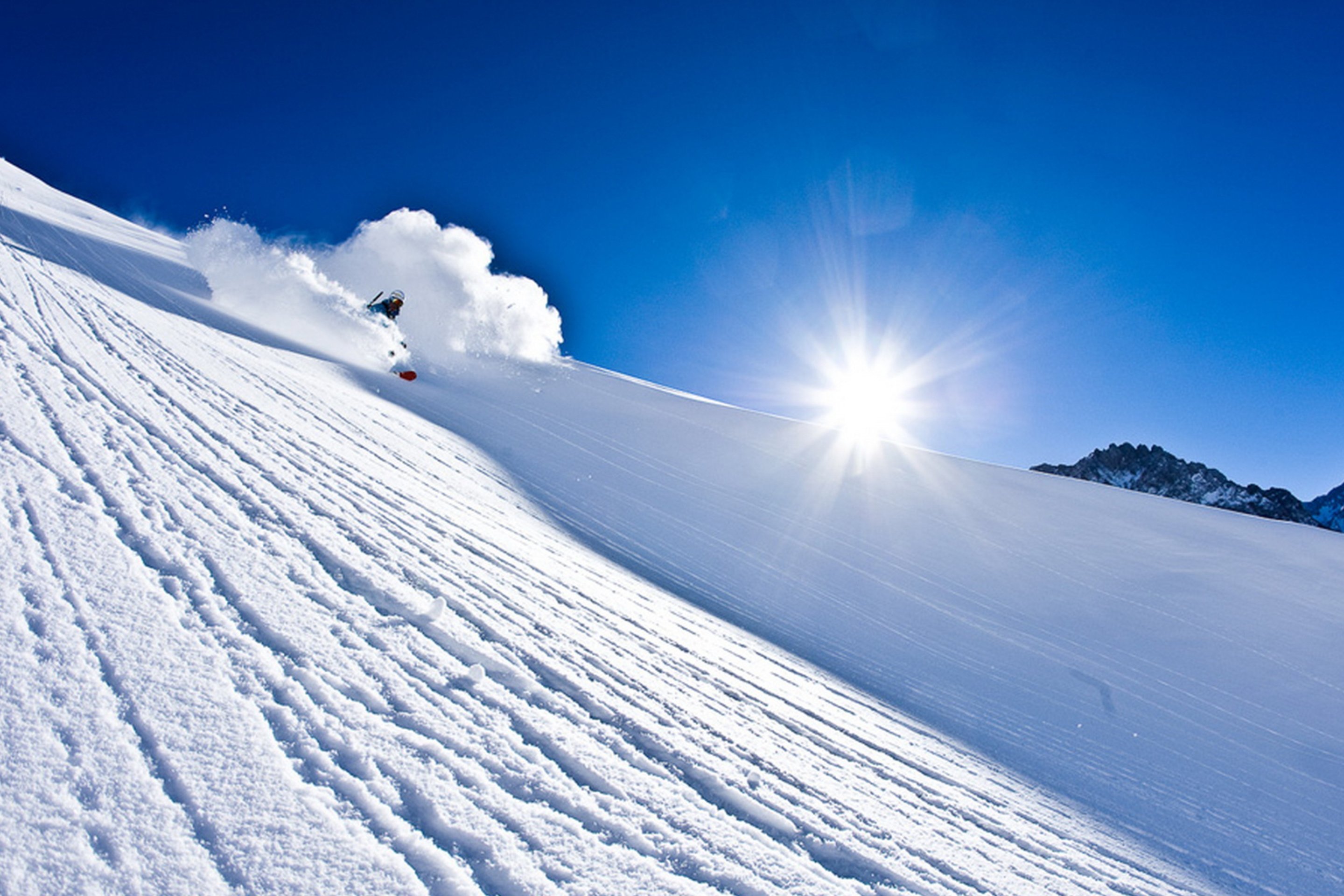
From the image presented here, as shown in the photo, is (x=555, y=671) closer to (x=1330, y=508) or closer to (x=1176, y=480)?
(x=1176, y=480)

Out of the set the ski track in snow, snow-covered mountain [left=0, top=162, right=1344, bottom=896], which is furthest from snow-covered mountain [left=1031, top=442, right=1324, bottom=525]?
the ski track in snow

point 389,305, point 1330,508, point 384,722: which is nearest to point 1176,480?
point 1330,508

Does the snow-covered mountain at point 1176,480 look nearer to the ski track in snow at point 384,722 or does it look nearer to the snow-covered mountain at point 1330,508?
the snow-covered mountain at point 1330,508

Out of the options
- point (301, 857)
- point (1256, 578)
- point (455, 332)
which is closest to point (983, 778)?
point (301, 857)

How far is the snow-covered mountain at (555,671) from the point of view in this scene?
1.90 metres

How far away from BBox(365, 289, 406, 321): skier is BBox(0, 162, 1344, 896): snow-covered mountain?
13.3 ft

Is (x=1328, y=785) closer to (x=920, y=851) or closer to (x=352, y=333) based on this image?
(x=920, y=851)

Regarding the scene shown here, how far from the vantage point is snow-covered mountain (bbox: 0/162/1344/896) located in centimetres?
190

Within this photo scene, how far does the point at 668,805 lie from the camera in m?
2.44

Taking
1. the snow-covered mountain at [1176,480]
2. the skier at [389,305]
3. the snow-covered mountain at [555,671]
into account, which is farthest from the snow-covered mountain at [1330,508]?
the skier at [389,305]

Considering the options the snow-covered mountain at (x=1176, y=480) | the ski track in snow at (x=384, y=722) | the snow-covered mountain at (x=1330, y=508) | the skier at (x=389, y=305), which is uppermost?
the snow-covered mountain at (x=1330, y=508)

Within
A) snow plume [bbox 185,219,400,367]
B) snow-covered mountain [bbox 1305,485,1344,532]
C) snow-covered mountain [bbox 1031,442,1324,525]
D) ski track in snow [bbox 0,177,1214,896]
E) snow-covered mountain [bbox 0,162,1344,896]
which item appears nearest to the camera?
ski track in snow [bbox 0,177,1214,896]

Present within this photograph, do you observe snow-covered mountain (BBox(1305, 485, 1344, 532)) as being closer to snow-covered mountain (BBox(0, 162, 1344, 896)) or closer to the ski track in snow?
snow-covered mountain (BBox(0, 162, 1344, 896))

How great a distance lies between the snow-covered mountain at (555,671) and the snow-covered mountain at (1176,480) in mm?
48302
